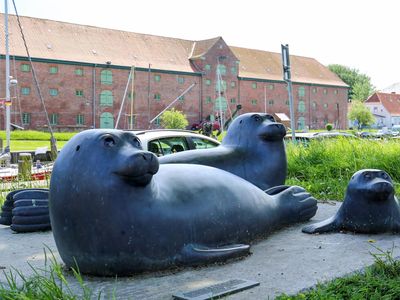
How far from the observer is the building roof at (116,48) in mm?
49219

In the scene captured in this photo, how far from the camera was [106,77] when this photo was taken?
52.0 m

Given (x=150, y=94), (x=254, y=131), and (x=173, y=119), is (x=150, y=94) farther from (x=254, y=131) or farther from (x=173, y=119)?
(x=254, y=131)

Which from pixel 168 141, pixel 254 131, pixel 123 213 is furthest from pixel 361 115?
pixel 123 213

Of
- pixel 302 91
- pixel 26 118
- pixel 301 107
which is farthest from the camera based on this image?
pixel 302 91

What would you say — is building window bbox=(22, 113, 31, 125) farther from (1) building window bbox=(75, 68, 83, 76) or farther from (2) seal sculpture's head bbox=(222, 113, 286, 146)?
(2) seal sculpture's head bbox=(222, 113, 286, 146)

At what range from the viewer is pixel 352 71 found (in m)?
104

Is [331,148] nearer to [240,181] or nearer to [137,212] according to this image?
[240,181]

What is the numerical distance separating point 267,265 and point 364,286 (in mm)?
948

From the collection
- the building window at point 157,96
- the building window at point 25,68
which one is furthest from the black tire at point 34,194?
the building window at point 157,96

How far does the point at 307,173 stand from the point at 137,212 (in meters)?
7.15

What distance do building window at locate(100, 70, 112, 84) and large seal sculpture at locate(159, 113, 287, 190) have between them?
153ft

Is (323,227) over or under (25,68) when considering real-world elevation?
under

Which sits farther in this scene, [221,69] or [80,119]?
[221,69]

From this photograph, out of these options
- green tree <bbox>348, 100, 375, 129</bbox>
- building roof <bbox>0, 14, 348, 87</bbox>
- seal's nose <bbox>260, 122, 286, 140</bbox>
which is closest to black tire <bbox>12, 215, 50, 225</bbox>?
seal's nose <bbox>260, 122, 286, 140</bbox>
